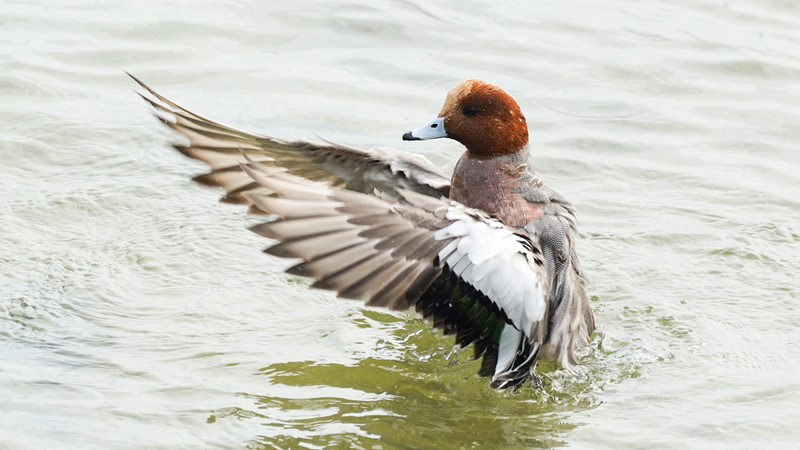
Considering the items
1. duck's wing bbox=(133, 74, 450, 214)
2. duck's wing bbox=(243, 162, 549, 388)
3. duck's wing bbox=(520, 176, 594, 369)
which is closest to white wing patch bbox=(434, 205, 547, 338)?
duck's wing bbox=(243, 162, 549, 388)

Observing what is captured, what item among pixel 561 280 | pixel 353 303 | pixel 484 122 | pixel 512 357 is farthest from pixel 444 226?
pixel 353 303

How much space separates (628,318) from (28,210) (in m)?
3.70

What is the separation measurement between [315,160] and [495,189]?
40.6 inches

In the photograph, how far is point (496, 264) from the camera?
4.98m

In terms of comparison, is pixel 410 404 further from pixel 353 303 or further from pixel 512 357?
pixel 353 303

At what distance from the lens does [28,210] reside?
7133 mm

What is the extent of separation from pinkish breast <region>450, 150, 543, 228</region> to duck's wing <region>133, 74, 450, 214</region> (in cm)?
21

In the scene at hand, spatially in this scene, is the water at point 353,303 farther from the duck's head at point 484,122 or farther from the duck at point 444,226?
the duck's head at point 484,122

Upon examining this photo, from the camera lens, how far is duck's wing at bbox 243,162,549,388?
484 centimetres

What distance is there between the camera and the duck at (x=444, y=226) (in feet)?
16.1

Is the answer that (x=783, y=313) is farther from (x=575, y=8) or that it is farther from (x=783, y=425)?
(x=575, y=8)

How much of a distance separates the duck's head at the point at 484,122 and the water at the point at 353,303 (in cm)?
106

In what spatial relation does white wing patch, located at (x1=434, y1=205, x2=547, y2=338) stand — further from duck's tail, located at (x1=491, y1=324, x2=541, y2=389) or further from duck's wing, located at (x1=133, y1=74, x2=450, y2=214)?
duck's wing, located at (x1=133, y1=74, x2=450, y2=214)

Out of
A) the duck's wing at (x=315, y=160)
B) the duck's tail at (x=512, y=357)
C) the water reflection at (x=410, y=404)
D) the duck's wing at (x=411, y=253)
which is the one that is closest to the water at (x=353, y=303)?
the water reflection at (x=410, y=404)
